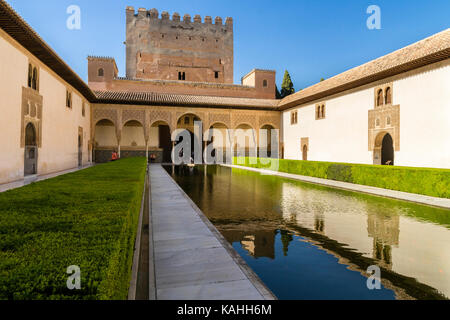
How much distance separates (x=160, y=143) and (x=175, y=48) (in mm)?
13709

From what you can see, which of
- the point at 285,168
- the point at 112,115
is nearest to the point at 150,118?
the point at 112,115

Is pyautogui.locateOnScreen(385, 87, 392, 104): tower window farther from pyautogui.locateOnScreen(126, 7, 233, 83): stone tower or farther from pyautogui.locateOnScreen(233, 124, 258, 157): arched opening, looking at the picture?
pyautogui.locateOnScreen(126, 7, 233, 83): stone tower

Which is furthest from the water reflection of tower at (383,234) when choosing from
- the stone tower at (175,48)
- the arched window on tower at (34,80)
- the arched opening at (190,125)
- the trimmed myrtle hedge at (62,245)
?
the stone tower at (175,48)

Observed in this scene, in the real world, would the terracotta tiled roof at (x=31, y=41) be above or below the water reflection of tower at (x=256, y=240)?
above

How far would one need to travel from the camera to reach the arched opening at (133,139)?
24219 mm

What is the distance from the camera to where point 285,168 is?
16.6 metres

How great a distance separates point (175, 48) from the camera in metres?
33.3

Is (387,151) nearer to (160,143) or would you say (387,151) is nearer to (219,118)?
(219,118)

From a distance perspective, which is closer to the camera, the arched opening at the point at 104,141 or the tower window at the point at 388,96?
the tower window at the point at 388,96

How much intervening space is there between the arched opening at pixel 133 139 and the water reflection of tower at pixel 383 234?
69.2 ft

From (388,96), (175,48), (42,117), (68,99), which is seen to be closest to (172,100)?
(68,99)

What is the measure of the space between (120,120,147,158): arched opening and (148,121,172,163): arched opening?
2.48 feet

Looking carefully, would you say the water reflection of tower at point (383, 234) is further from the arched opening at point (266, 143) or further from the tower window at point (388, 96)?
the arched opening at point (266, 143)
